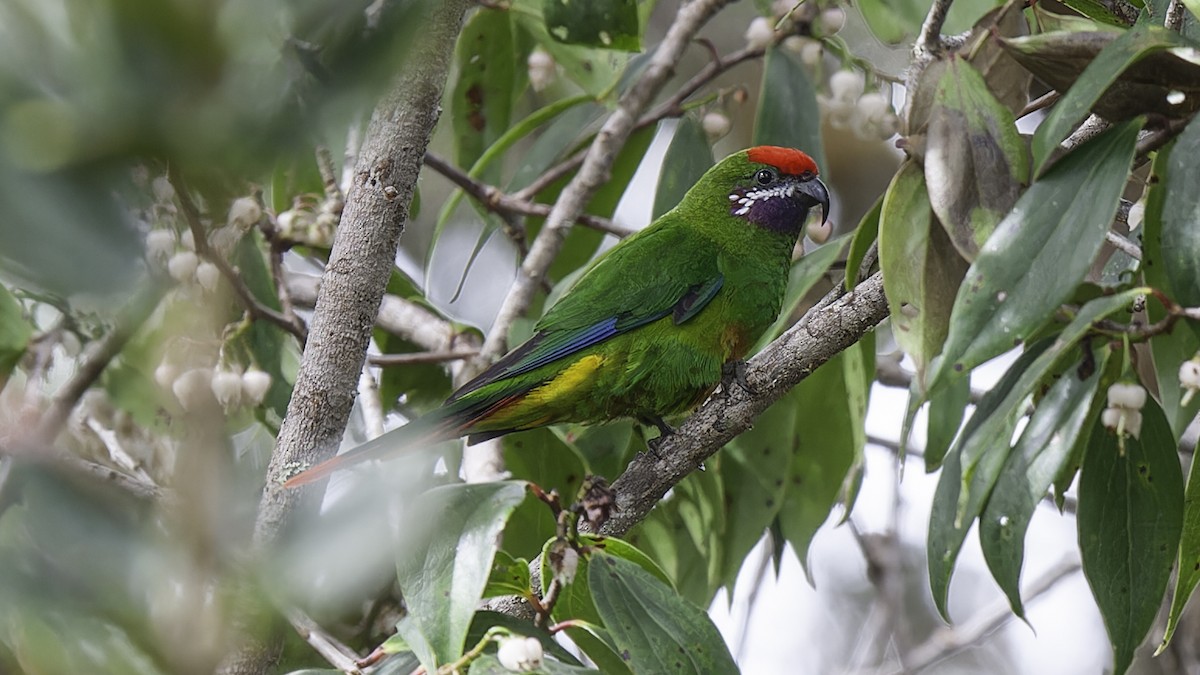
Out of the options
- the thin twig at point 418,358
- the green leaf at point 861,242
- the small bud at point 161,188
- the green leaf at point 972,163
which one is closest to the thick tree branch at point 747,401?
the green leaf at point 861,242

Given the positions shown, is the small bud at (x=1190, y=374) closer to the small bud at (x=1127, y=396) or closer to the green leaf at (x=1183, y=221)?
the small bud at (x=1127, y=396)

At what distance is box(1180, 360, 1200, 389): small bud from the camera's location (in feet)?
7.27

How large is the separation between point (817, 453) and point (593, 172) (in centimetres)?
119

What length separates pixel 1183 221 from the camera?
6.61ft

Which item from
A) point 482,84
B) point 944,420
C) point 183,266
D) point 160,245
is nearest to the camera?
point 160,245

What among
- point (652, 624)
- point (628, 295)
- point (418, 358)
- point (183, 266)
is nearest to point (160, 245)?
point (183, 266)

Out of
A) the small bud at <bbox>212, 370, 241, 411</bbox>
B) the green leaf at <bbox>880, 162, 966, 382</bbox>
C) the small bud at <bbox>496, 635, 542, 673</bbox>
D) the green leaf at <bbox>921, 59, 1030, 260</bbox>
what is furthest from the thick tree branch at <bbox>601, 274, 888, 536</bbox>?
the small bud at <bbox>212, 370, 241, 411</bbox>

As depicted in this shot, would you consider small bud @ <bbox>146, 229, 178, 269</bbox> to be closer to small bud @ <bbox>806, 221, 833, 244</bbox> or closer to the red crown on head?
the red crown on head

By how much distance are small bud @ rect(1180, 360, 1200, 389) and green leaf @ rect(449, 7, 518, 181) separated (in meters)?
2.56

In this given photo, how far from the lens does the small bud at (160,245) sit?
3.34 ft

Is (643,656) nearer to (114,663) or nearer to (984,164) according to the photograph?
(984,164)

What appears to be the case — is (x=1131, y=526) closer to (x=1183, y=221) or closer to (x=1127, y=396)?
(x=1127, y=396)

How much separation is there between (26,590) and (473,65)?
346cm

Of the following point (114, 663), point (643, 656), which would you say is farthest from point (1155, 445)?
point (114, 663)
